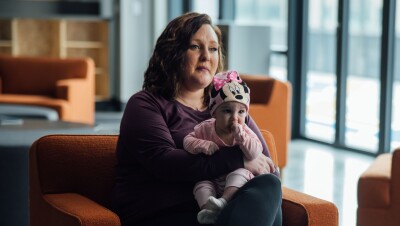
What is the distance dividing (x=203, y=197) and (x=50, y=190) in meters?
0.65

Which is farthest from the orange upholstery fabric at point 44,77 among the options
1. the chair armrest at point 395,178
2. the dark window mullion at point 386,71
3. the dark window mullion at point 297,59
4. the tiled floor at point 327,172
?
the chair armrest at point 395,178

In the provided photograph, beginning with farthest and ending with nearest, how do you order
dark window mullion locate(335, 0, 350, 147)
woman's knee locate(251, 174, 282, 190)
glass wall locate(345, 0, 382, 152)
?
dark window mullion locate(335, 0, 350, 147), glass wall locate(345, 0, 382, 152), woman's knee locate(251, 174, 282, 190)

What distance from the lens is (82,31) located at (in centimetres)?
1136

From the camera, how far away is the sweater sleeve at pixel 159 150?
2.89 m

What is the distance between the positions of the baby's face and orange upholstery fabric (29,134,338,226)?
1.18ft

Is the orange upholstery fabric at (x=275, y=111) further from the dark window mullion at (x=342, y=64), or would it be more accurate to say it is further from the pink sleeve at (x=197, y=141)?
the pink sleeve at (x=197, y=141)

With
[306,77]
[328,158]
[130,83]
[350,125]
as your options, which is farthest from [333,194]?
[130,83]

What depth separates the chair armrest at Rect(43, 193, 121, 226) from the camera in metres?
2.78

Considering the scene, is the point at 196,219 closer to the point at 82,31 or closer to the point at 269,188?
the point at 269,188

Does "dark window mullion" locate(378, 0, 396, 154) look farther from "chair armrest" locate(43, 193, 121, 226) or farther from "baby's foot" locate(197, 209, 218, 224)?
"baby's foot" locate(197, 209, 218, 224)

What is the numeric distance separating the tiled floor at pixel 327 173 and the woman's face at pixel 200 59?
2204 mm

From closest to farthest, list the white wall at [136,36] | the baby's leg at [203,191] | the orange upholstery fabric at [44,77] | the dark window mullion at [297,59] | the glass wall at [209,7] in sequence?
the baby's leg at [203,191] → the dark window mullion at [297,59] → the orange upholstery fabric at [44,77] → the glass wall at [209,7] → the white wall at [136,36]

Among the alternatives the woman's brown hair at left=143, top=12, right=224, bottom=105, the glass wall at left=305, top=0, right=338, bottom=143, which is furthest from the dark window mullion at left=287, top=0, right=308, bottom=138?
the woman's brown hair at left=143, top=12, right=224, bottom=105

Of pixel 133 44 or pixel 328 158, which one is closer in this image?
pixel 328 158
